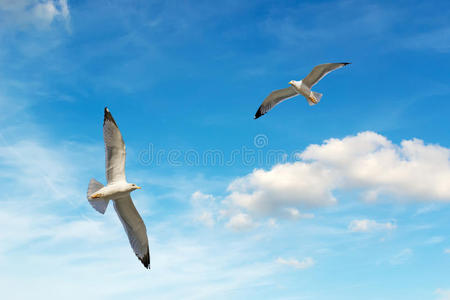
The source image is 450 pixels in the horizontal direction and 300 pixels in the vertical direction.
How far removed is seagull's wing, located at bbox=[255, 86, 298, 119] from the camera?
65.6 ft

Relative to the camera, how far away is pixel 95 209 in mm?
12797

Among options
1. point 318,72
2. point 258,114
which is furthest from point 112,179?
point 318,72

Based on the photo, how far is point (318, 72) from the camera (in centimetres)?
1836

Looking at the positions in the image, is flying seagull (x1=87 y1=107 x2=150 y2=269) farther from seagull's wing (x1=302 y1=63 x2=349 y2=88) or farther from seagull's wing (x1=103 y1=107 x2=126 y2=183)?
seagull's wing (x1=302 y1=63 x2=349 y2=88)

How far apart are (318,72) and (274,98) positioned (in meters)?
3.01

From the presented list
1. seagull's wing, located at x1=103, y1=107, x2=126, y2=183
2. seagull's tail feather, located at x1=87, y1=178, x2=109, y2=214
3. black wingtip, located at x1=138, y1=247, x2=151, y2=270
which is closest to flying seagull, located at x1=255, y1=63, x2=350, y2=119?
seagull's wing, located at x1=103, y1=107, x2=126, y2=183

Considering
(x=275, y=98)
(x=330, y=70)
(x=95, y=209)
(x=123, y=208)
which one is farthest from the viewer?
(x=275, y=98)

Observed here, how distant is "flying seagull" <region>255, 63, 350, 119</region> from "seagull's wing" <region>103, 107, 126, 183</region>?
9216 millimetres

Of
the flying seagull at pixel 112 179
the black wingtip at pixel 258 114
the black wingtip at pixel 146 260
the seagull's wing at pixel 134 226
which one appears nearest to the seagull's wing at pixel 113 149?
the flying seagull at pixel 112 179

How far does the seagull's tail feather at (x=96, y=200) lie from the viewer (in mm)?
12820

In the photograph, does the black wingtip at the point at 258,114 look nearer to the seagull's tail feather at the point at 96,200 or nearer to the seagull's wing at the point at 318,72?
the seagull's wing at the point at 318,72

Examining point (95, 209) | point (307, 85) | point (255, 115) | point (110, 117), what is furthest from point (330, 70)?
point (95, 209)

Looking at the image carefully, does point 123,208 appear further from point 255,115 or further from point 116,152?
point 255,115

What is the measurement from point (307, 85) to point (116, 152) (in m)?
9.92
